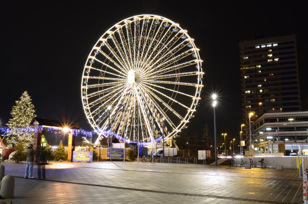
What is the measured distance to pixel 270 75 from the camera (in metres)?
135

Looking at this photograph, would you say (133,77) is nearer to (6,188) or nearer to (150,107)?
(150,107)

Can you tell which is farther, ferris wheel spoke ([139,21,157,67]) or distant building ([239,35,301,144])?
distant building ([239,35,301,144])

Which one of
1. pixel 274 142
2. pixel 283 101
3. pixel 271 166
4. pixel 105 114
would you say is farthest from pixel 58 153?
pixel 283 101

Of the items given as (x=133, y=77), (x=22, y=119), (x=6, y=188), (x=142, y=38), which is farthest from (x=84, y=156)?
(x=6, y=188)

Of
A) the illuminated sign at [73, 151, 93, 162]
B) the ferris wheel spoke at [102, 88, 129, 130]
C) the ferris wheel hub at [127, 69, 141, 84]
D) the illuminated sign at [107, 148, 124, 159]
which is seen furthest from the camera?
the illuminated sign at [107, 148, 124, 159]

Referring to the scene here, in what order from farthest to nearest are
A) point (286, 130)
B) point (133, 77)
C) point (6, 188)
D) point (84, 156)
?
1. point (286, 130)
2. point (133, 77)
3. point (84, 156)
4. point (6, 188)

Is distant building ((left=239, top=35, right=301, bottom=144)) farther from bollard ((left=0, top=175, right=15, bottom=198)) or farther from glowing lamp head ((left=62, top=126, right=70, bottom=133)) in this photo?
bollard ((left=0, top=175, right=15, bottom=198))

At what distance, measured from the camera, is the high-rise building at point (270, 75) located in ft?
426

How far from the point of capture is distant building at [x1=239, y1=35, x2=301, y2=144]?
129750mm

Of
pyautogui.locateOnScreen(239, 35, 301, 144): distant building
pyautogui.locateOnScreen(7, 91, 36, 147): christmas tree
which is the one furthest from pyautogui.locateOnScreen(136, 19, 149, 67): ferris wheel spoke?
pyautogui.locateOnScreen(239, 35, 301, 144): distant building

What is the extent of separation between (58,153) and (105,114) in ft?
25.7

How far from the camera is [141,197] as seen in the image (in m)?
9.82

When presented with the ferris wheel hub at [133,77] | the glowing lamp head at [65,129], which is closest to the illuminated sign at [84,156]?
the glowing lamp head at [65,129]

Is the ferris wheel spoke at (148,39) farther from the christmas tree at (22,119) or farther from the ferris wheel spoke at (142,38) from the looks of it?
the christmas tree at (22,119)
